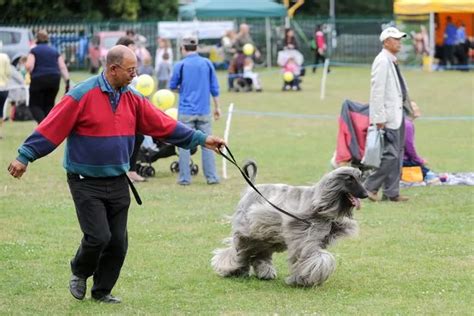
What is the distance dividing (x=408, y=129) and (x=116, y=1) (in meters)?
32.4

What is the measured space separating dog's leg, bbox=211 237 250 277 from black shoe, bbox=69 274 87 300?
1.41 m

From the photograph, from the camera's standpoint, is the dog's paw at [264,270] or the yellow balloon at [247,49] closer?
the dog's paw at [264,270]

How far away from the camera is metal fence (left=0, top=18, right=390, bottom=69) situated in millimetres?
41875

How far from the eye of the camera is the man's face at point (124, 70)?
22.9ft

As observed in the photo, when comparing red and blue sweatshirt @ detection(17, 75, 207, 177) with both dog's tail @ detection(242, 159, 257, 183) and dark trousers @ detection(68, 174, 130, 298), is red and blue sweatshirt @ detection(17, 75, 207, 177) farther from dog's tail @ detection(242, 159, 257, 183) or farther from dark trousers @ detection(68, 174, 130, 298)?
dog's tail @ detection(242, 159, 257, 183)

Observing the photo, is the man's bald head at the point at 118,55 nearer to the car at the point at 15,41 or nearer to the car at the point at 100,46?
the car at the point at 15,41

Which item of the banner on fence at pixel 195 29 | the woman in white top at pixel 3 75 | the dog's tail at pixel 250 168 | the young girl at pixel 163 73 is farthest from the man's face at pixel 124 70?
the banner on fence at pixel 195 29

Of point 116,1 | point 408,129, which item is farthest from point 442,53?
point 408,129

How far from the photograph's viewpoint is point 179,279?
8.30 meters

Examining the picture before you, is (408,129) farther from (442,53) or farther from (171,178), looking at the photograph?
Answer: (442,53)

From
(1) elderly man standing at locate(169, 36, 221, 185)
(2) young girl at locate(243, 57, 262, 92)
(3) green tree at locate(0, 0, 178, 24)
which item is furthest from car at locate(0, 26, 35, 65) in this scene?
(1) elderly man standing at locate(169, 36, 221, 185)

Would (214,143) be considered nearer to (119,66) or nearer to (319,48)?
(119,66)

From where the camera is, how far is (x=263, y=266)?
8328mm

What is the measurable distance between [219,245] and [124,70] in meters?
3.20
